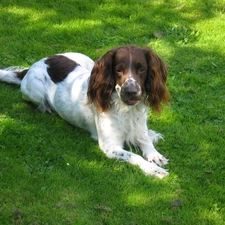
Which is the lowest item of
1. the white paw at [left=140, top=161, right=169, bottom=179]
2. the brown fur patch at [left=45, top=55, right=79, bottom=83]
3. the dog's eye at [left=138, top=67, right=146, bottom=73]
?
the white paw at [left=140, top=161, right=169, bottom=179]

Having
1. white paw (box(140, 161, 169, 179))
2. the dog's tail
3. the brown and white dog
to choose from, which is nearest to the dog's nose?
the brown and white dog

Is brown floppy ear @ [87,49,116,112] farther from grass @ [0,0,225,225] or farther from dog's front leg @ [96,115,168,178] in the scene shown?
grass @ [0,0,225,225]

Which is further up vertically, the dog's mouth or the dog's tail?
the dog's mouth

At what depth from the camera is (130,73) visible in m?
4.95

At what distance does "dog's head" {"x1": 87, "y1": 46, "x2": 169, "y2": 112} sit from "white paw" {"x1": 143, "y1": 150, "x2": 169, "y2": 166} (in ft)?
1.47

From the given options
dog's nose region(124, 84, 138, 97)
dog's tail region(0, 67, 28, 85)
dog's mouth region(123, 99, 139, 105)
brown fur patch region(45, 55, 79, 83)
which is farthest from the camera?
dog's tail region(0, 67, 28, 85)

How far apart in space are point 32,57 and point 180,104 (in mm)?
2176

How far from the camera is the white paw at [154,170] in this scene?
489cm

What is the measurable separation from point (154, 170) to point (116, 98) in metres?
0.82

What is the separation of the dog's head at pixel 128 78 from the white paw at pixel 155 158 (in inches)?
17.6

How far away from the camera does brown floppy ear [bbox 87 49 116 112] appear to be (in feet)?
16.6

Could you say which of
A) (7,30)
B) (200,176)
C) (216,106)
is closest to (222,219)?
(200,176)

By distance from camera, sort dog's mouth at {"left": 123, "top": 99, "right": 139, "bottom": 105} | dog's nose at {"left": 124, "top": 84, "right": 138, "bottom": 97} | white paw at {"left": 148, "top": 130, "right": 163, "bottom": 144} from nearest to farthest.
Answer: dog's nose at {"left": 124, "top": 84, "right": 138, "bottom": 97} → dog's mouth at {"left": 123, "top": 99, "right": 139, "bottom": 105} → white paw at {"left": 148, "top": 130, "right": 163, "bottom": 144}

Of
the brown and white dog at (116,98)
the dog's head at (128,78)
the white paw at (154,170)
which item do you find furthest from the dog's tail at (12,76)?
the white paw at (154,170)
